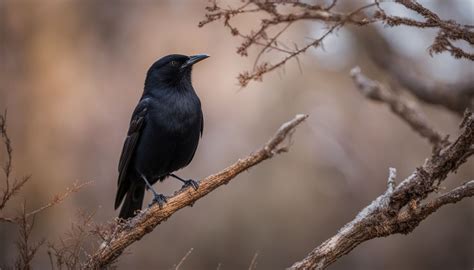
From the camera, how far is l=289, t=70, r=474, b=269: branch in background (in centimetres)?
400

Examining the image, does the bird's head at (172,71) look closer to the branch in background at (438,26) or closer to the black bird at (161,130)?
the black bird at (161,130)

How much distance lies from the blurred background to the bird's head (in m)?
6.15

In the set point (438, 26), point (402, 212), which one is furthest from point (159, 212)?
point (438, 26)

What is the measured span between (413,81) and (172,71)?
350 centimetres

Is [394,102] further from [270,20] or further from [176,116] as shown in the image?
[270,20]

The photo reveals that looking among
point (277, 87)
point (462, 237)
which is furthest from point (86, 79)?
point (462, 237)

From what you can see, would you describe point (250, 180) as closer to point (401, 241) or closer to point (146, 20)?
point (401, 241)

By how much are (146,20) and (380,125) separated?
231 inches

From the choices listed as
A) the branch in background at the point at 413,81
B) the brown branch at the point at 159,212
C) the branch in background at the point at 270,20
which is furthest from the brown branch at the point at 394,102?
the brown branch at the point at 159,212

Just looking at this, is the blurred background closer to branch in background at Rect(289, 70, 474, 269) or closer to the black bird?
the black bird

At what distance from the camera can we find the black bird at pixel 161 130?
216 inches

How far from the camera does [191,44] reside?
43.8 feet

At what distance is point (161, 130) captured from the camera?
5.48m

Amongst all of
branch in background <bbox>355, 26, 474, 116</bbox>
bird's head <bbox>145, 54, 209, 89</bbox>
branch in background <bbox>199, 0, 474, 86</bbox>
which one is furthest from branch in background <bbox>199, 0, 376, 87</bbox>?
branch in background <bbox>355, 26, 474, 116</bbox>
